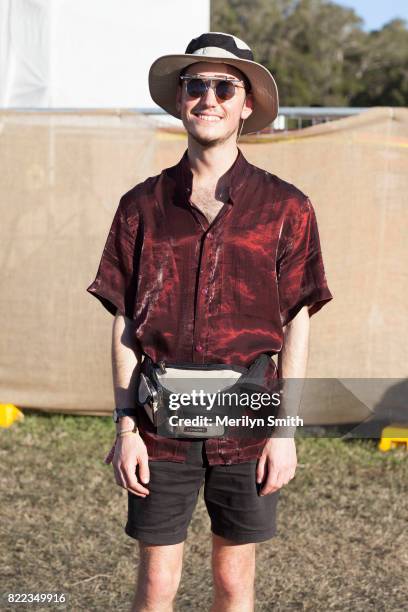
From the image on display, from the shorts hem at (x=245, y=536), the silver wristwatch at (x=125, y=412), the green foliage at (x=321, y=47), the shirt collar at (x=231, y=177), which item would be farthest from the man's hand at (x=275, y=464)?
the green foliage at (x=321, y=47)

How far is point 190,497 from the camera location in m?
→ 2.82

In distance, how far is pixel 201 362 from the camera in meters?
2.68

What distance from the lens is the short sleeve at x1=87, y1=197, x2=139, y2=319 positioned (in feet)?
9.14

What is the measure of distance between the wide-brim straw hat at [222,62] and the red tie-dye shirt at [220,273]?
0.81 feet

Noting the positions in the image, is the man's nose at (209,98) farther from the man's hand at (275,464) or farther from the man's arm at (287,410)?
the man's hand at (275,464)

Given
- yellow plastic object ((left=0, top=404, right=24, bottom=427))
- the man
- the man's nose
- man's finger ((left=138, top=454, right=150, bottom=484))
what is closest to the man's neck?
the man

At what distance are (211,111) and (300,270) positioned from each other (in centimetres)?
53

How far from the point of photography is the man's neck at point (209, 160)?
9.01 ft

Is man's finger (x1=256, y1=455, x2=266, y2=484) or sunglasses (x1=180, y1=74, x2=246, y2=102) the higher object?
sunglasses (x1=180, y1=74, x2=246, y2=102)

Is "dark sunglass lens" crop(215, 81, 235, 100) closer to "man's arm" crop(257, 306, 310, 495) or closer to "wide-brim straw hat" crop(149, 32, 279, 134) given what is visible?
"wide-brim straw hat" crop(149, 32, 279, 134)

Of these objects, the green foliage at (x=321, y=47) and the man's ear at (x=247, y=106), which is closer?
the man's ear at (x=247, y=106)

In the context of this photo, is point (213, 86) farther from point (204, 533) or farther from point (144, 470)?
point (204, 533)

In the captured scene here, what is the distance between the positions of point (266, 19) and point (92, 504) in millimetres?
57729

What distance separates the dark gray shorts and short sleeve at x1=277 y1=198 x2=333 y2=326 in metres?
0.48
